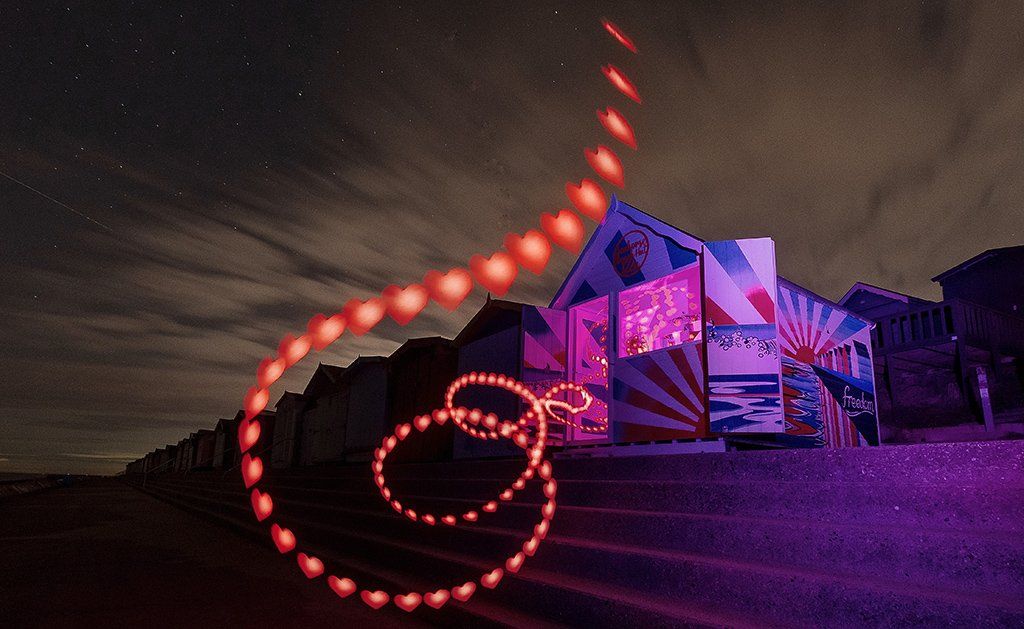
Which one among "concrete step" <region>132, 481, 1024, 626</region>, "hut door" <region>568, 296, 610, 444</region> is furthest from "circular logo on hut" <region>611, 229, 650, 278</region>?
"concrete step" <region>132, 481, 1024, 626</region>

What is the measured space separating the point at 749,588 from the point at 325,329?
3069mm

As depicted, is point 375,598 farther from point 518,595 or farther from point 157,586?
point 157,586

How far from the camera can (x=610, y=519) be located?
438cm

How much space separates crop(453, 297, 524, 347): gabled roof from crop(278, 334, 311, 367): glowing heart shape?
7673mm

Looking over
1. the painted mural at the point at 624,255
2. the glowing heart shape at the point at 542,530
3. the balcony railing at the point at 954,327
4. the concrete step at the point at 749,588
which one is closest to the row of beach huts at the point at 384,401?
the painted mural at the point at 624,255

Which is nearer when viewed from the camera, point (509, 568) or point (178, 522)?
point (509, 568)

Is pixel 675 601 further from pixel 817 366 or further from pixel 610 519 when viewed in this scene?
pixel 817 366

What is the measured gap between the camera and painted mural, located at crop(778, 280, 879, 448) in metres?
8.67

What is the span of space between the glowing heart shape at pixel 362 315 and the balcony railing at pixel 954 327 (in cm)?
1360

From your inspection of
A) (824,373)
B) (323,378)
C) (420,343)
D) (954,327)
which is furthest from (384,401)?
(954,327)

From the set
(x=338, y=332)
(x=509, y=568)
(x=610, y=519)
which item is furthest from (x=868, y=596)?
(x=338, y=332)

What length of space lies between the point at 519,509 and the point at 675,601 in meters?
2.09

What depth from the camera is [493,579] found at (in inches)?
168

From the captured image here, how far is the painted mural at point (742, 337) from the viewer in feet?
22.6
